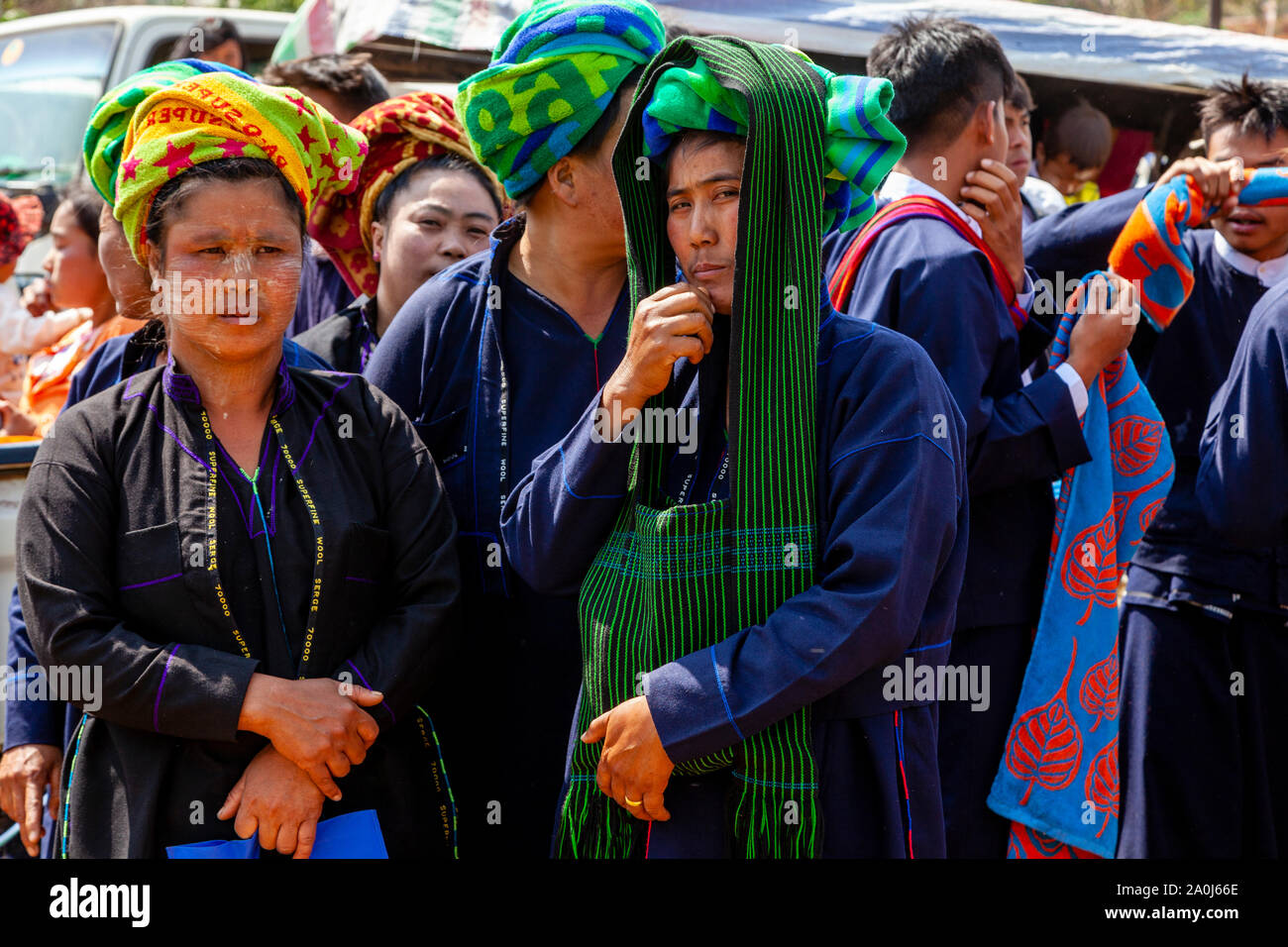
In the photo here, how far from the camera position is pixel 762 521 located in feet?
6.15

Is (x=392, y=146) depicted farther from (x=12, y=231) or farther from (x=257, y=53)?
(x=257, y=53)

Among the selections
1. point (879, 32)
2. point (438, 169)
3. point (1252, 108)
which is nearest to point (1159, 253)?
point (1252, 108)

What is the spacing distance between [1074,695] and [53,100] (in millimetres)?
6232

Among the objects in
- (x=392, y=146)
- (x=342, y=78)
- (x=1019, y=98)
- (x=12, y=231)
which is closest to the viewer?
(x=392, y=146)

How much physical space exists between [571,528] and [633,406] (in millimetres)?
237

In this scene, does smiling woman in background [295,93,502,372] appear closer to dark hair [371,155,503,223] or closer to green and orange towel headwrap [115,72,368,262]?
dark hair [371,155,503,223]

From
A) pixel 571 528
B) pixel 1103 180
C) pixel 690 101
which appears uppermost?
pixel 1103 180

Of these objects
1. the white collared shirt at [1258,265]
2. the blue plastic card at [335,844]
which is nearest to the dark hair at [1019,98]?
the white collared shirt at [1258,265]

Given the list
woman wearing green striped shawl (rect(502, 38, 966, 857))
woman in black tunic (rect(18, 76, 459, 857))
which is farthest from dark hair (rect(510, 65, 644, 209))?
woman in black tunic (rect(18, 76, 459, 857))

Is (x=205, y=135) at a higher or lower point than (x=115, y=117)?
lower

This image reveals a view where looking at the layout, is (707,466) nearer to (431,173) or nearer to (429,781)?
(429,781)

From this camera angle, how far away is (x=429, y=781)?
7.32 feet

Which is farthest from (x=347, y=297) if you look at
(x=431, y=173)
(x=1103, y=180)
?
(x=1103, y=180)

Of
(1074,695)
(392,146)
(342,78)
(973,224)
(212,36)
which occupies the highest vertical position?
(212,36)
